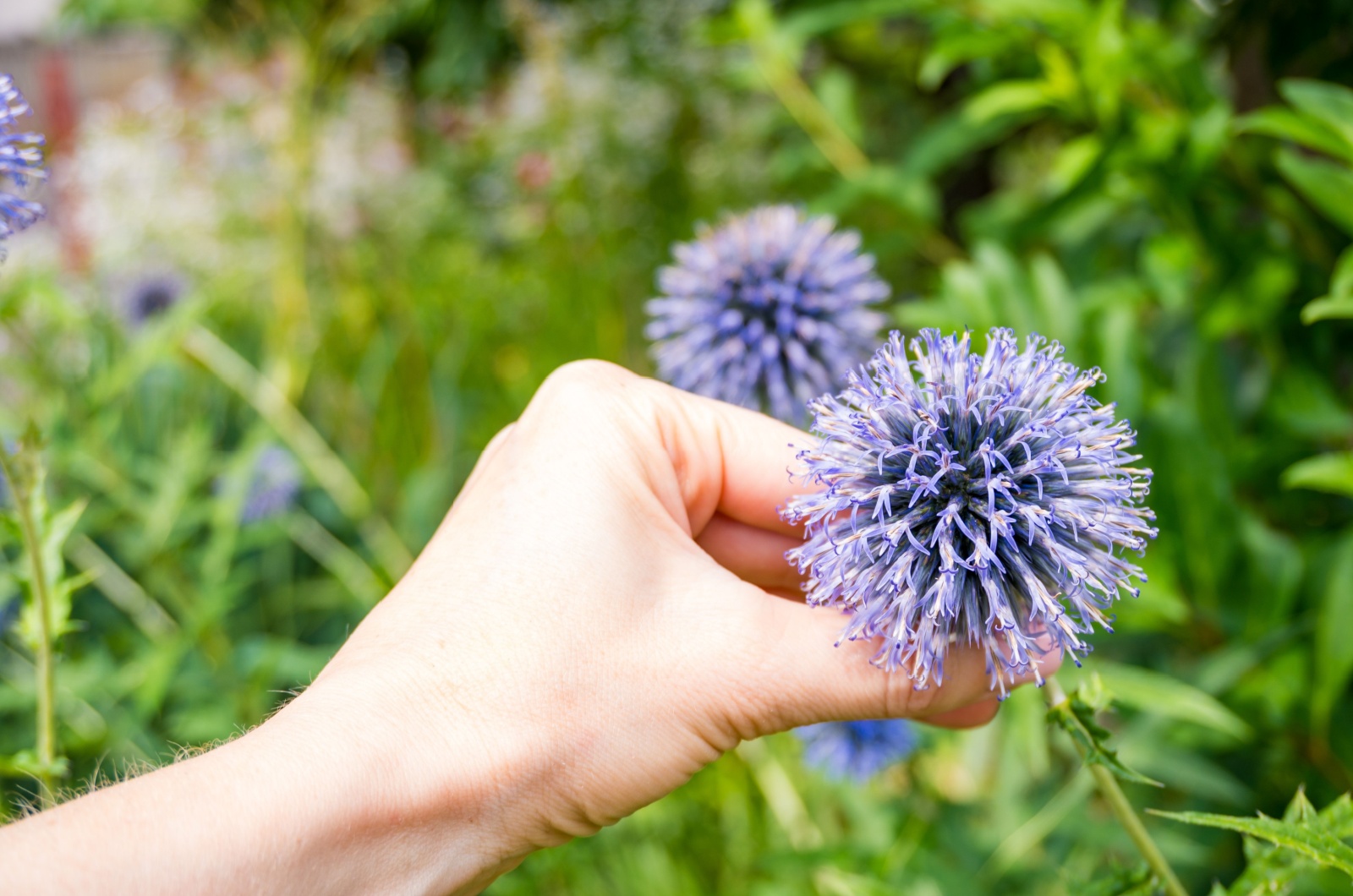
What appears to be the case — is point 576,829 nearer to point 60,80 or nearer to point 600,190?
point 600,190

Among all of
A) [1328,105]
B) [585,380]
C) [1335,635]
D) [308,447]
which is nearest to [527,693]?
[585,380]

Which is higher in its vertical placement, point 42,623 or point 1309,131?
point 1309,131

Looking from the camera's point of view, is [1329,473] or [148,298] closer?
[1329,473]

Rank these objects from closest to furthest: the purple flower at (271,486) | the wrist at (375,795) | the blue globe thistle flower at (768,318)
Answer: the wrist at (375,795)
the blue globe thistle flower at (768,318)
the purple flower at (271,486)

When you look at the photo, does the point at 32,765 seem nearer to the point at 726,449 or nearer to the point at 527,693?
the point at 527,693

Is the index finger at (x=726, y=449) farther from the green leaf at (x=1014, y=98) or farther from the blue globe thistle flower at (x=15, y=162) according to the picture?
the green leaf at (x=1014, y=98)

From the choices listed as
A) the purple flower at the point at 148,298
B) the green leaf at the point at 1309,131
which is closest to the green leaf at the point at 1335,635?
the green leaf at the point at 1309,131
